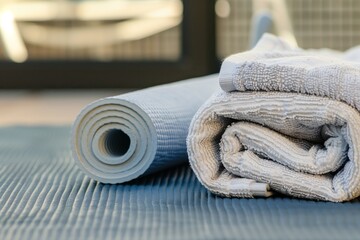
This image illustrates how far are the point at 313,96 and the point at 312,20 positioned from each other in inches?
114

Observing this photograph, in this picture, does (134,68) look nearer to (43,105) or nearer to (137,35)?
(137,35)

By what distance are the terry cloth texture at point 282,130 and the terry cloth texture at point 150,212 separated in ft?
0.09

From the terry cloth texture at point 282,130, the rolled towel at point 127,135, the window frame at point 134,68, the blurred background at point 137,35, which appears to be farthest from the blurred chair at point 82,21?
the terry cloth texture at point 282,130

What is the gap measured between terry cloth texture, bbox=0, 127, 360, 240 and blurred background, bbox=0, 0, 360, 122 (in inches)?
93.2

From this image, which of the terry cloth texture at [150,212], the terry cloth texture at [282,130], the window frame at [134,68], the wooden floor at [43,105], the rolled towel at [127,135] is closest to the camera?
the terry cloth texture at [150,212]

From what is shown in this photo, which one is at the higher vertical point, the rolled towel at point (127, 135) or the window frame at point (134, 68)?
the rolled towel at point (127, 135)

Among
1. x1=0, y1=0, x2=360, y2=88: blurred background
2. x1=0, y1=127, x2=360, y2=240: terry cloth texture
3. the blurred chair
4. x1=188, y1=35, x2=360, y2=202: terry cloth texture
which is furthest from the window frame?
x1=188, y1=35, x2=360, y2=202: terry cloth texture

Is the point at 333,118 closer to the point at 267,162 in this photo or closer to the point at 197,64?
the point at 267,162

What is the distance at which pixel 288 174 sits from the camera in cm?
104

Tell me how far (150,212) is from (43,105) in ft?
8.23

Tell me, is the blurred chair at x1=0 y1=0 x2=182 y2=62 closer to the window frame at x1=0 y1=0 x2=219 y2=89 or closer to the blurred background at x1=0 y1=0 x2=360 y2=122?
the blurred background at x1=0 y1=0 x2=360 y2=122

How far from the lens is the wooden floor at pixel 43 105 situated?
289 centimetres

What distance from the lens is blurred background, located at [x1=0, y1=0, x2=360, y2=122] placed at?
144 inches

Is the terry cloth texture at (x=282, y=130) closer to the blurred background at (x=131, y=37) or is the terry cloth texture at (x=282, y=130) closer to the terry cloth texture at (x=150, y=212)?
the terry cloth texture at (x=150, y=212)
